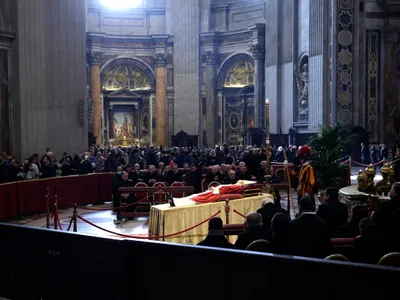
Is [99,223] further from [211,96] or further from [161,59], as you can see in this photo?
[161,59]

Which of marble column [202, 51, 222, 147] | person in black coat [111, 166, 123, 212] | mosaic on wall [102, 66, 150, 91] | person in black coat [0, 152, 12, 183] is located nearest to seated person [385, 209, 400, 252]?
person in black coat [111, 166, 123, 212]

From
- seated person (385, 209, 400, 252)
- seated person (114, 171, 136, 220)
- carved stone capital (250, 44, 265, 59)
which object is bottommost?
seated person (114, 171, 136, 220)

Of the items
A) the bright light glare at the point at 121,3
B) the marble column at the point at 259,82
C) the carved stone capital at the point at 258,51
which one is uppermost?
the bright light glare at the point at 121,3

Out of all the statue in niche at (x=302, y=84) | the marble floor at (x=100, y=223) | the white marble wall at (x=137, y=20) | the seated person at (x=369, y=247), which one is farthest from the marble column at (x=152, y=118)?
the seated person at (x=369, y=247)

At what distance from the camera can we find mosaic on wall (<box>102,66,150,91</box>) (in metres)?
40.5

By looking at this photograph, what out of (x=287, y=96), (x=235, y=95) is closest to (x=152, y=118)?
(x=235, y=95)

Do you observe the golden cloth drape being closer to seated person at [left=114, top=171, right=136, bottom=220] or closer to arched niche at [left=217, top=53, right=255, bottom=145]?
seated person at [left=114, top=171, right=136, bottom=220]

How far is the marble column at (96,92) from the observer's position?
38.8 meters

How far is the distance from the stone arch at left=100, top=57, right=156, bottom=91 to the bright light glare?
3921 mm

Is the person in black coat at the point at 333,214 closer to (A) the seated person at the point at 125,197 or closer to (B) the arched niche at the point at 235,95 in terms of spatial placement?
(A) the seated person at the point at 125,197

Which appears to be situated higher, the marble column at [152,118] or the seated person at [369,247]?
the marble column at [152,118]

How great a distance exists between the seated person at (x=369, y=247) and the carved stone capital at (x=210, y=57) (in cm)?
3317

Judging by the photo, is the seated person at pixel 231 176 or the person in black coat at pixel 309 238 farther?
the seated person at pixel 231 176

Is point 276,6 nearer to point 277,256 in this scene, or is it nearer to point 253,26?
point 253,26
